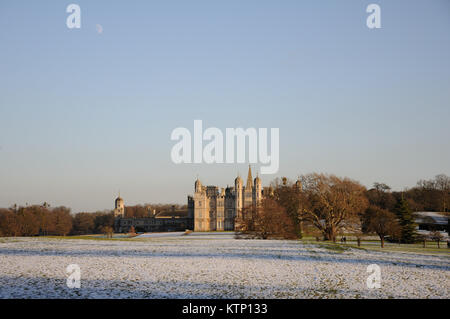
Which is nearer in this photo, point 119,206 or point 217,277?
point 217,277

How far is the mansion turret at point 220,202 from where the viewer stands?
9838cm

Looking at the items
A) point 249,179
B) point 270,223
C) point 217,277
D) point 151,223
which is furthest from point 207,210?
point 217,277

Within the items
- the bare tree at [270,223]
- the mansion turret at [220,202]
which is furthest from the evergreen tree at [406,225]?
the mansion turret at [220,202]

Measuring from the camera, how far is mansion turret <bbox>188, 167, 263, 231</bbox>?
98.4m

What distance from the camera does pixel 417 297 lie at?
13.1m

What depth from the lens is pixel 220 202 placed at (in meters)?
102

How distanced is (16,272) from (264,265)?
10.8m

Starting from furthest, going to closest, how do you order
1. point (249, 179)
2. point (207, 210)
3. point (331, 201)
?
point (249, 179)
point (207, 210)
point (331, 201)

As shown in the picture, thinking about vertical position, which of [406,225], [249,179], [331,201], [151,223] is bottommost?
[151,223]

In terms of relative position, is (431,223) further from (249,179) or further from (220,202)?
(220,202)

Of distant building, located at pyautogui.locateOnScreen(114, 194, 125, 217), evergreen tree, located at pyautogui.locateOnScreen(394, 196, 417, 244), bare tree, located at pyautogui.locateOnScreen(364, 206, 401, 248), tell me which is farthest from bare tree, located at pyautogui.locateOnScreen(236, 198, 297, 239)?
distant building, located at pyautogui.locateOnScreen(114, 194, 125, 217)

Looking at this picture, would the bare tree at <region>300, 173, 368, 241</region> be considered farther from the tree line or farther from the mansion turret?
the mansion turret
